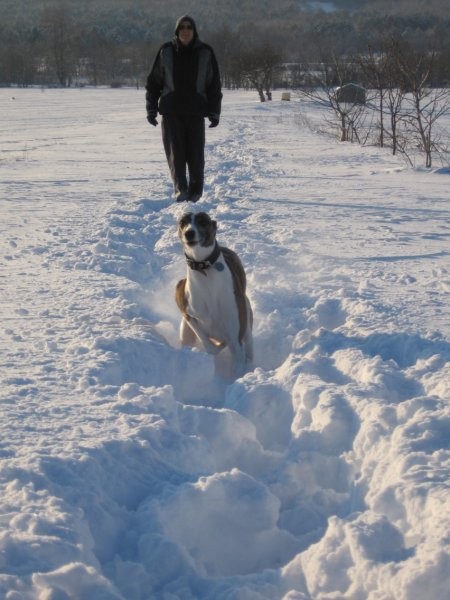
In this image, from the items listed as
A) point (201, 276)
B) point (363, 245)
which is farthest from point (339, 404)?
point (363, 245)

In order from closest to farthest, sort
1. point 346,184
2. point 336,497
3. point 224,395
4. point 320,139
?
point 336,497 < point 224,395 < point 346,184 < point 320,139

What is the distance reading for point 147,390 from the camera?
388cm

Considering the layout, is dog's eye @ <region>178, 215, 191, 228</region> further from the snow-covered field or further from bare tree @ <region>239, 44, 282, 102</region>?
bare tree @ <region>239, 44, 282, 102</region>

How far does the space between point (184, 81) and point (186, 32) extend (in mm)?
543

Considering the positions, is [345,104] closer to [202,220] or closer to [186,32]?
[186,32]

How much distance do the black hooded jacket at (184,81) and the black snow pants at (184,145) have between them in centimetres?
11

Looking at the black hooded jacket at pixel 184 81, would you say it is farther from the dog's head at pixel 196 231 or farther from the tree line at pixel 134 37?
the tree line at pixel 134 37

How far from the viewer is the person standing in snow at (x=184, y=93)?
821 centimetres

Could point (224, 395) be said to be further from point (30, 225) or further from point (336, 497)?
point (30, 225)

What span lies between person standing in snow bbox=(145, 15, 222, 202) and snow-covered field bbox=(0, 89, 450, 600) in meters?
0.91

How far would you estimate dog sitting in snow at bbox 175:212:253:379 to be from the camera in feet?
16.4

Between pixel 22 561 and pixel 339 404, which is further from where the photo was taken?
pixel 339 404

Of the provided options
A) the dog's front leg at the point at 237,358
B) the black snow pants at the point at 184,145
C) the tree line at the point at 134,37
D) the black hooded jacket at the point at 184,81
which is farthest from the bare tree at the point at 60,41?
the dog's front leg at the point at 237,358

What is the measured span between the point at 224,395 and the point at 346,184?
725cm
